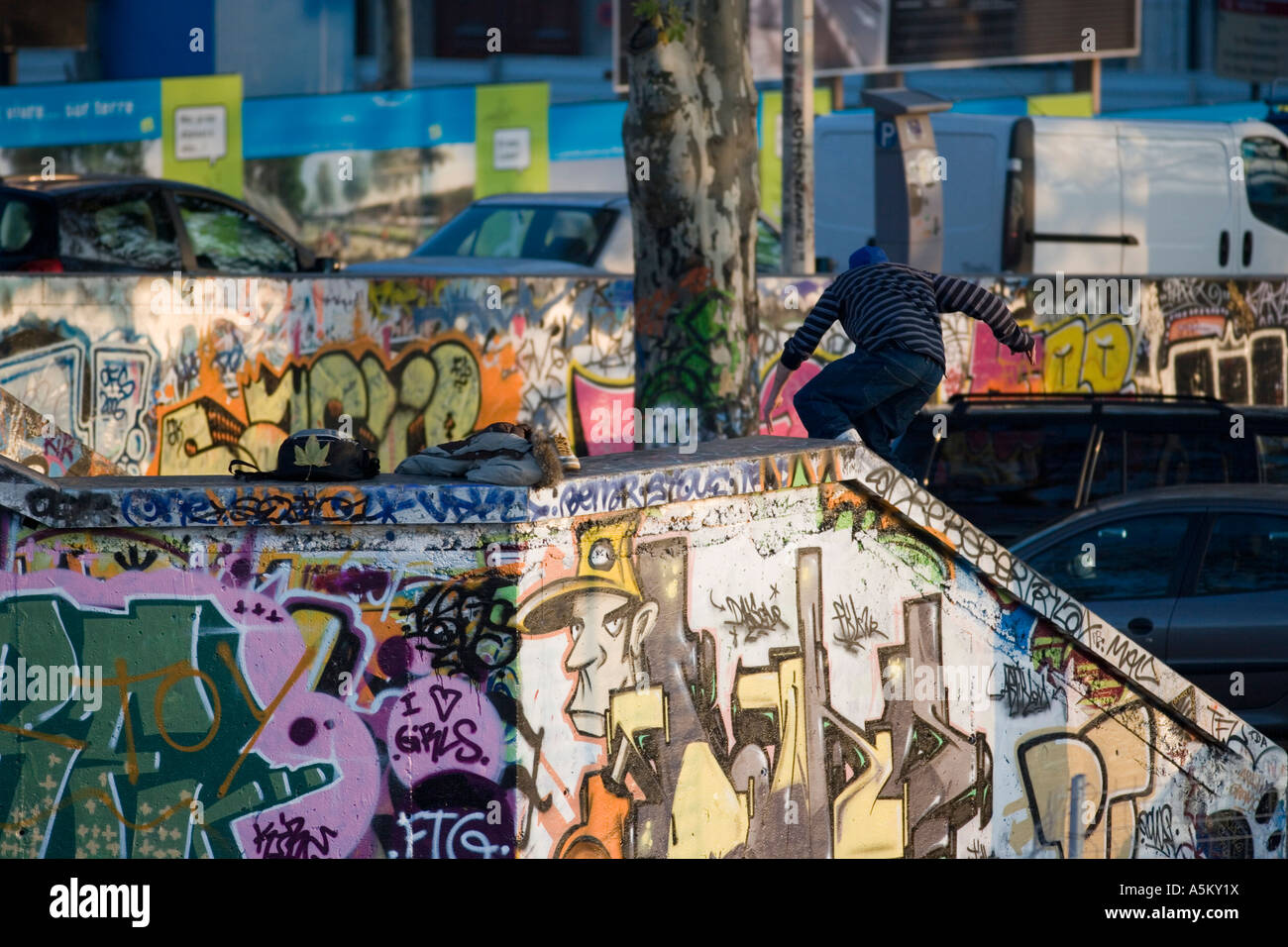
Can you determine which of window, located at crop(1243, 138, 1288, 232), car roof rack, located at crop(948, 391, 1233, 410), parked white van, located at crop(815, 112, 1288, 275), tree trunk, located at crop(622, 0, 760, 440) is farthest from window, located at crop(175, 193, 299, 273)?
window, located at crop(1243, 138, 1288, 232)

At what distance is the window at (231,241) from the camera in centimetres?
1315

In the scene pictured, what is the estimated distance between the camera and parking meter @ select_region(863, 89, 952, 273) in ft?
45.6

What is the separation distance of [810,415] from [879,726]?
188 centimetres

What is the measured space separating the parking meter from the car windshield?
2220 millimetres

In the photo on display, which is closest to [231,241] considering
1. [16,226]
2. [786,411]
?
[16,226]

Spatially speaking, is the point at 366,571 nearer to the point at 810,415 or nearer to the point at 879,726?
the point at 879,726

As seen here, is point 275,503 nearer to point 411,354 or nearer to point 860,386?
point 860,386

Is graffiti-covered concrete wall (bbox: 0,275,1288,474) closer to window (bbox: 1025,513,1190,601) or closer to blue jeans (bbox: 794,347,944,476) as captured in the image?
blue jeans (bbox: 794,347,944,476)

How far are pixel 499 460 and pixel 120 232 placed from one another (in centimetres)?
828

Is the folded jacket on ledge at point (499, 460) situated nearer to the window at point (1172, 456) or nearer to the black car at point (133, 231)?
the window at point (1172, 456)

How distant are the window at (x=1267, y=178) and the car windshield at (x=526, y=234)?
23.5 ft

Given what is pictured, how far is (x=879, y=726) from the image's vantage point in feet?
19.1

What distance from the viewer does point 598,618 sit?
515cm

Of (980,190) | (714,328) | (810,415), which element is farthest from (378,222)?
(810,415)
